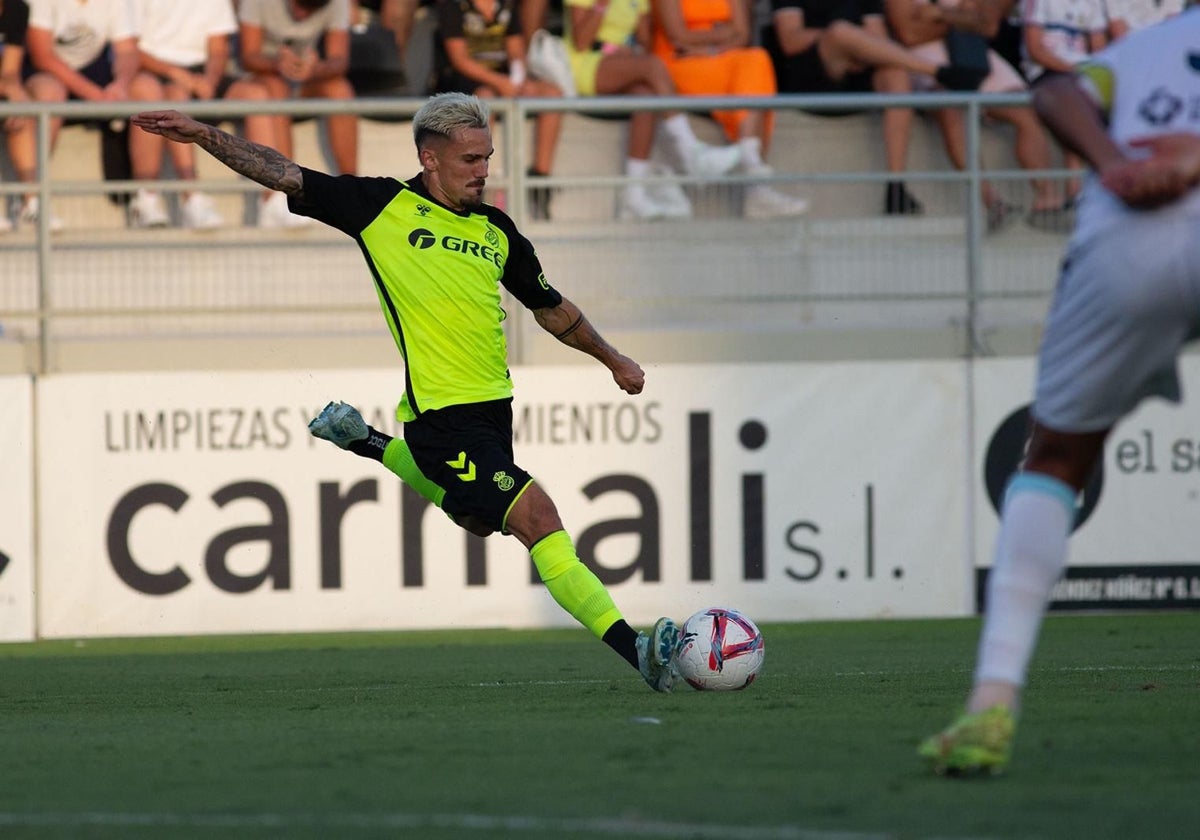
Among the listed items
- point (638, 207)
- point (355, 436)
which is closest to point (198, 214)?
point (638, 207)

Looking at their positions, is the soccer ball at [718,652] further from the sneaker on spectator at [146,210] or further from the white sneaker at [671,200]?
the sneaker on spectator at [146,210]

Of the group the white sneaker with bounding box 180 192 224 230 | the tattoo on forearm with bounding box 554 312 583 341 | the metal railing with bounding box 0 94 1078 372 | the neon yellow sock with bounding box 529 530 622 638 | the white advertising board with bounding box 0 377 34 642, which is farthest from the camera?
the white sneaker with bounding box 180 192 224 230

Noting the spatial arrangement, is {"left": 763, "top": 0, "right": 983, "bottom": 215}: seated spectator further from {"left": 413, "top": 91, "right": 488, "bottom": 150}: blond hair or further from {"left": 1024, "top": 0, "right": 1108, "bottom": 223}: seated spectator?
Result: {"left": 413, "top": 91, "right": 488, "bottom": 150}: blond hair

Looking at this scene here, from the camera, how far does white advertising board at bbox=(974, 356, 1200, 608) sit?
1192 cm

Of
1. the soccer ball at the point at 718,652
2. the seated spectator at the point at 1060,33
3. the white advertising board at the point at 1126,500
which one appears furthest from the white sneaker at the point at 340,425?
the seated spectator at the point at 1060,33

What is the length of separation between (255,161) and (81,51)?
6.73 metres

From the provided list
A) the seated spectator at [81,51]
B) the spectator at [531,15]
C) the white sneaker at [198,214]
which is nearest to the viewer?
the white sneaker at [198,214]

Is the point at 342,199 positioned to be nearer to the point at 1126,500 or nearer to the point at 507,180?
the point at 507,180

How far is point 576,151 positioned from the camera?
1326 centimetres

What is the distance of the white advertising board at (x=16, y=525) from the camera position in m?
11.6

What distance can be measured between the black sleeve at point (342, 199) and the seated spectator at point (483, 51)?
19.8 ft

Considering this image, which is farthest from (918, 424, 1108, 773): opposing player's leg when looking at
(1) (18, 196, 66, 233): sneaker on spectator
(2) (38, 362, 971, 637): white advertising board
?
(1) (18, 196, 66, 233): sneaker on spectator

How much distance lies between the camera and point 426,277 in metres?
7.29

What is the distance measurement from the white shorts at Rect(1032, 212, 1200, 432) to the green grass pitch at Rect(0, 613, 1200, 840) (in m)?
0.86
